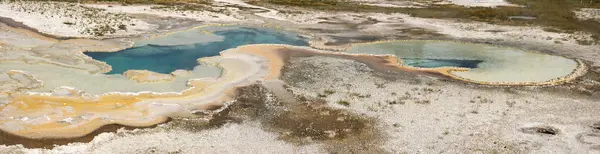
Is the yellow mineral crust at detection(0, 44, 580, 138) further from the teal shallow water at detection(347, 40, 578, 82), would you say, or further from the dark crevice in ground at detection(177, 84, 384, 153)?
the teal shallow water at detection(347, 40, 578, 82)

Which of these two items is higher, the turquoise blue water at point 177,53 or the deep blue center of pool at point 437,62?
the turquoise blue water at point 177,53

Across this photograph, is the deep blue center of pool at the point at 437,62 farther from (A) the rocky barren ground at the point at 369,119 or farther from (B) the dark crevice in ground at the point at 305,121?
(B) the dark crevice in ground at the point at 305,121

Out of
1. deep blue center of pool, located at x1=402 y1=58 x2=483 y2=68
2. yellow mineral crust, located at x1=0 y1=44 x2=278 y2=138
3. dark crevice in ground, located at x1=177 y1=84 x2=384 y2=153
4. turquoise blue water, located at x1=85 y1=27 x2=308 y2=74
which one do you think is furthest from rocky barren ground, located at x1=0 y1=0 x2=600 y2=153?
turquoise blue water, located at x1=85 y1=27 x2=308 y2=74

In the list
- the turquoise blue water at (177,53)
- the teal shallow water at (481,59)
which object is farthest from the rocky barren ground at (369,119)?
the turquoise blue water at (177,53)

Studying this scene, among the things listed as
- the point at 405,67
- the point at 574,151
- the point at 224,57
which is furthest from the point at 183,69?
the point at 574,151

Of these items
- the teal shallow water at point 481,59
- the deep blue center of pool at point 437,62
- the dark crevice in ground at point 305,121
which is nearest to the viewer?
the dark crevice in ground at point 305,121

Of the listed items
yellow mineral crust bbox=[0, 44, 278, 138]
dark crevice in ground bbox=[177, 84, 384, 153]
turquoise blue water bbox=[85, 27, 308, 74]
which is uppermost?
turquoise blue water bbox=[85, 27, 308, 74]

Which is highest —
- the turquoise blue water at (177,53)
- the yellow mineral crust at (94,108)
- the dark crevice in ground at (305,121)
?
the turquoise blue water at (177,53)

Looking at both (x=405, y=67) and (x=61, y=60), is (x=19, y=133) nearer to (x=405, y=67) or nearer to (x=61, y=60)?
(x=61, y=60)
